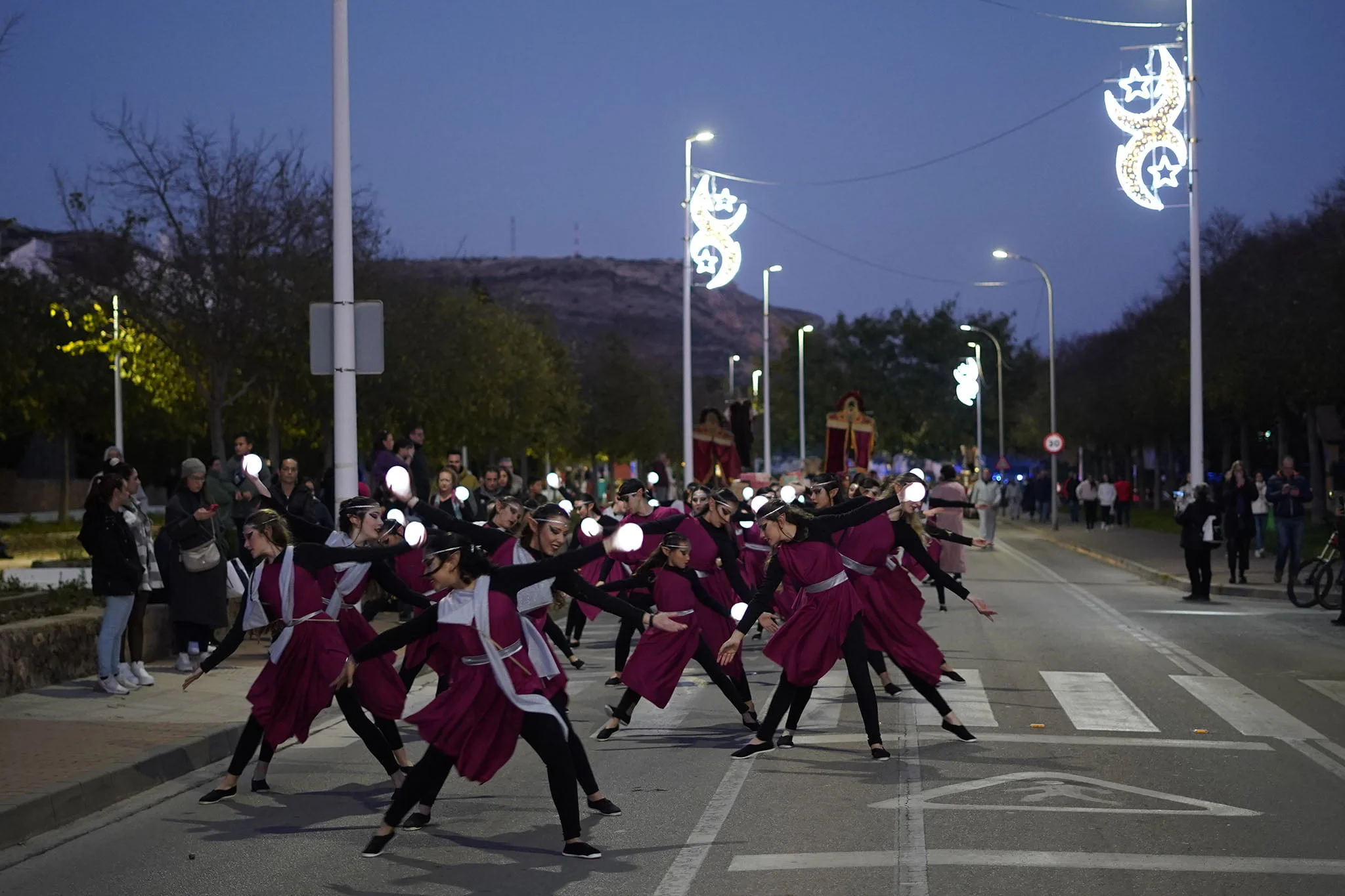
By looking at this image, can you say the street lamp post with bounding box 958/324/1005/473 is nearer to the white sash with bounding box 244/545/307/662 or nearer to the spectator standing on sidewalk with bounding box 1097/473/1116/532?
the spectator standing on sidewalk with bounding box 1097/473/1116/532

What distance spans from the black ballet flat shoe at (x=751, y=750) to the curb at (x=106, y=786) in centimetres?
335

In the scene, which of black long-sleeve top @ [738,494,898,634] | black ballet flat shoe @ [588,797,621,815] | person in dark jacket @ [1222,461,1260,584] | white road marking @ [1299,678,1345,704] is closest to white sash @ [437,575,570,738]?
black ballet flat shoe @ [588,797,621,815]

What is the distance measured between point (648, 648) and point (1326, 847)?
4.49 m

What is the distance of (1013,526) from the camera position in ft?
197

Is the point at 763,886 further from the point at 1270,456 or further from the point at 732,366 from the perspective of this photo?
the point at 732,366

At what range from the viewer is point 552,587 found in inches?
357

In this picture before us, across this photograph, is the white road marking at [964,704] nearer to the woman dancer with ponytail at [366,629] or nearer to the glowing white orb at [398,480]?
the woman dancer with ponytail at [366,629]

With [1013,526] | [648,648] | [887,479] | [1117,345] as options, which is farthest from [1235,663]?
[1117,345]

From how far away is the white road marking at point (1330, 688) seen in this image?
13391mm

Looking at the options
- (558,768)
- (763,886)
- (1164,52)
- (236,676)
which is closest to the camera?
(763,886)

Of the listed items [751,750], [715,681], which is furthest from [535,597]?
[715,681]

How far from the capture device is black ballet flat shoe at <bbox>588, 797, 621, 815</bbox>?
27.9 ft

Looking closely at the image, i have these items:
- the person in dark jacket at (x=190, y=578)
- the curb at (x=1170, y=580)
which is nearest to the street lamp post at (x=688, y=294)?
the curb at (x=1170, y=580)

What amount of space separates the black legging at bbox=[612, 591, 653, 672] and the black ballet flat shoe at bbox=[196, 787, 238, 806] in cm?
358
